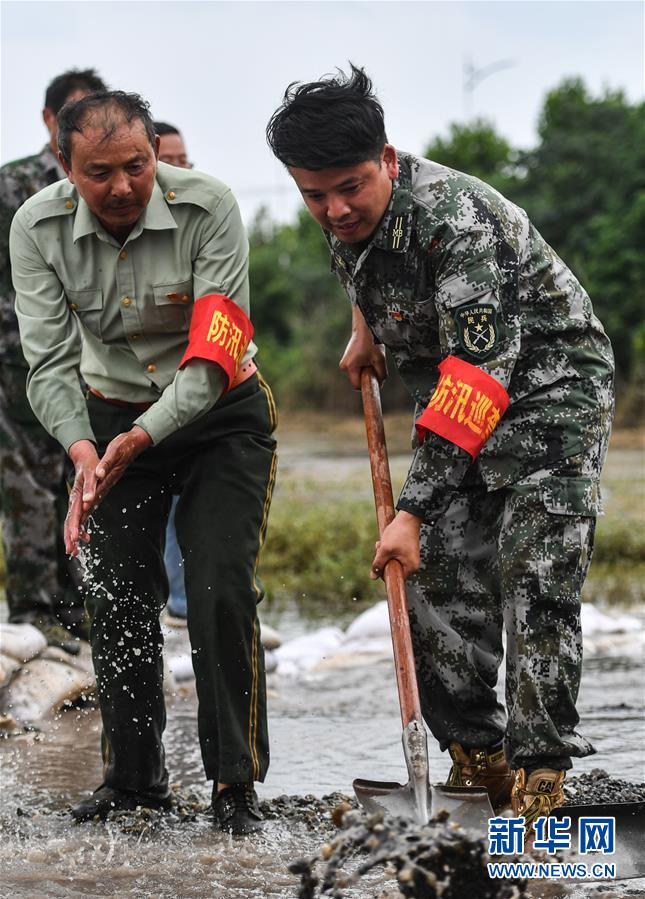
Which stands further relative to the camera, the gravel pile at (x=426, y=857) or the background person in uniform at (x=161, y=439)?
the background person in uniform at (x=161, y=439)

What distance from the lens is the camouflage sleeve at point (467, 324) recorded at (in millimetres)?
3205

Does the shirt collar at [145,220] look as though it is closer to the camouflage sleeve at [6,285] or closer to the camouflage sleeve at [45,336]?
the camouflage sleeve at [45,336]

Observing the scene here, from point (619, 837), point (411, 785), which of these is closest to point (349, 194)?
point (411, 785)

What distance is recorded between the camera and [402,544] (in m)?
3.22

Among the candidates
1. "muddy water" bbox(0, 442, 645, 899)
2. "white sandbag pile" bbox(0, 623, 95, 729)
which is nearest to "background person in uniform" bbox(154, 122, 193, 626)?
"muddy water" bbox(0, 442, 645, 899)

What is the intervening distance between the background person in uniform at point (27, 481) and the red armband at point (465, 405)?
9.25 feet

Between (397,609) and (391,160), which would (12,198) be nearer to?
(391,160)

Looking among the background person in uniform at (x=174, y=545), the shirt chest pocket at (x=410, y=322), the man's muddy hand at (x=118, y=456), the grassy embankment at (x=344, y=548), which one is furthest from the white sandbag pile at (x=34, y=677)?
the shirt chest pocket at (x=410, y=322)

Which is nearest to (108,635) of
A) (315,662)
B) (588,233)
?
(315,662)

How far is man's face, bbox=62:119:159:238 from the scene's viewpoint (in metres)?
3.50

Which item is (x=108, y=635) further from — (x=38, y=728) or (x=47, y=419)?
(x=38, y=728)

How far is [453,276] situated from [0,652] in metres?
2.98

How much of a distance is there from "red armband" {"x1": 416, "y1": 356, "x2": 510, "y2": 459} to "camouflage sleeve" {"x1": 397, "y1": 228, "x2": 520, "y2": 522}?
2 centimetres

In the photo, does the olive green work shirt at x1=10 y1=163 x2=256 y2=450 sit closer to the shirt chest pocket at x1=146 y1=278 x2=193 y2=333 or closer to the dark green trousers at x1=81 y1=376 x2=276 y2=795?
the shirt chest pocket at x1=146 y1=278 x2=193 y2=333
